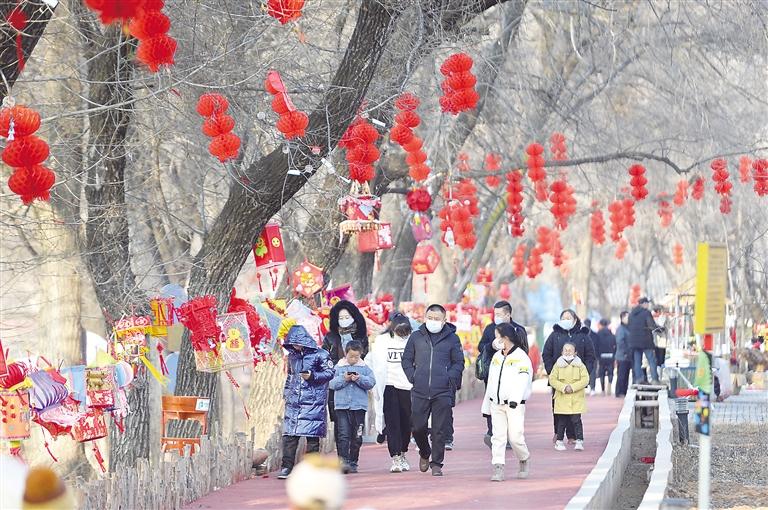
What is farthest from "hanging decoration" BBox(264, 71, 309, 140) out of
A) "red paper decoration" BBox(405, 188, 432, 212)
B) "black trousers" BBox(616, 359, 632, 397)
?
"black trousers" BBox(616, 359, 632, 397)

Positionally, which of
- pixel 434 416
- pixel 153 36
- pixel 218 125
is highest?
pixel 153 36

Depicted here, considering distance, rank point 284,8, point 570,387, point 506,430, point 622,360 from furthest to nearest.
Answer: point 622,360 < point 570,387 < point 506,430 < point 284,8

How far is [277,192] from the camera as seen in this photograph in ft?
44.5

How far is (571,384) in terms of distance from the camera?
15844mm

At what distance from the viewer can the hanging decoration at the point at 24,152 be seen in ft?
32.4

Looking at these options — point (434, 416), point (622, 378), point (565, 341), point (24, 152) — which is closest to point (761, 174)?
point (565, 341)

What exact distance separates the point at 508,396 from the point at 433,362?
2.63 ft

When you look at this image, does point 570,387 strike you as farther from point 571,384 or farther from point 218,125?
point 218,125

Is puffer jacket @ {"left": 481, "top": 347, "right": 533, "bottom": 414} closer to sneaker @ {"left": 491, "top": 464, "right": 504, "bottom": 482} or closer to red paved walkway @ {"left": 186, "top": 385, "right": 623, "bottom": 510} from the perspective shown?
sneaker @ {"left": 491, "top": 464, "right": 504, "bottom": 482}

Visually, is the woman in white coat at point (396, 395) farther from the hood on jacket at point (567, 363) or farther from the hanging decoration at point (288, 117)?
the hanging decoration at point (288, 117)

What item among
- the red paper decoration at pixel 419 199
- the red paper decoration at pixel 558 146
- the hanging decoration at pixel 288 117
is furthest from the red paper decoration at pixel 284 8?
the red paper decoration at pixel 558 146

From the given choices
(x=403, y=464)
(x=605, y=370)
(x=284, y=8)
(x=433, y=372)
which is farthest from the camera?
(x=605, y=370)

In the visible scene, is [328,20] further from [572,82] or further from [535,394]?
[535,394]

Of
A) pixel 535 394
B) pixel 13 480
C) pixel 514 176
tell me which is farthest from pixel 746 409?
pixel 13 480
